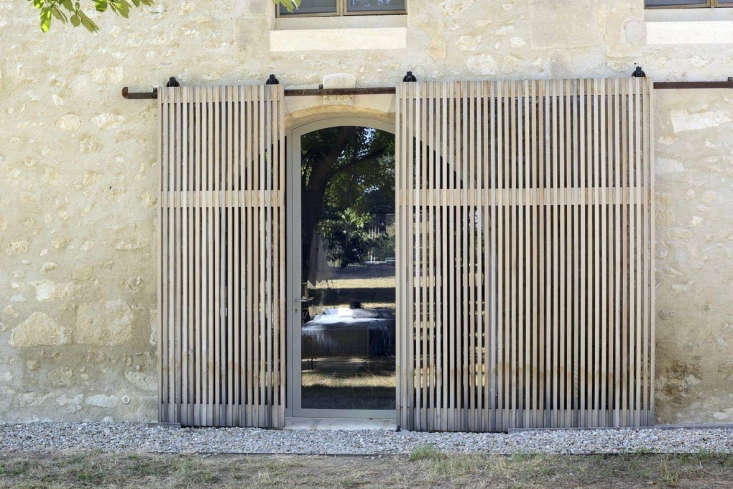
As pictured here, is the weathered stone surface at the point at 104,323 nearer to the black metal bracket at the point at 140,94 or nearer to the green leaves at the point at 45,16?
the black metal bracket at the point at 140,94

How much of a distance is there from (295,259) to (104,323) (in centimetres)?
158

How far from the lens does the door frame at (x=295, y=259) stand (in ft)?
22.3

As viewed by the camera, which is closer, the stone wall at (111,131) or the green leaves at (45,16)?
the green leaves at (45,16)

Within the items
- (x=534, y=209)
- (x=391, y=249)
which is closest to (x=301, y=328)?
(x=391, y=249)

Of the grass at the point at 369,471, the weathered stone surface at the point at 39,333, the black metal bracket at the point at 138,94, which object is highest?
the black metal bracket at the point at 138,94

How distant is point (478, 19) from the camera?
21.2 ft

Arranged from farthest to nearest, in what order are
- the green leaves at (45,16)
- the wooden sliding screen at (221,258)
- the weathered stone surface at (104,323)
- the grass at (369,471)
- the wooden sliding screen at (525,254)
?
the weathered stone surface at (104,323), the wooden sliding screen at (221,258), the wooden sliding screen at (525,254), the grass at (369,471), the green leaves at (45,16)

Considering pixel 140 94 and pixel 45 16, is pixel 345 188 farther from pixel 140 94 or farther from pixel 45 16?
pixel 45 16

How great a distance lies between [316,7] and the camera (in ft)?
22.0

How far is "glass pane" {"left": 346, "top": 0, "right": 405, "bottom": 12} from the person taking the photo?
664cm

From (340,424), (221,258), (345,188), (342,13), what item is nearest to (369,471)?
(340,424)

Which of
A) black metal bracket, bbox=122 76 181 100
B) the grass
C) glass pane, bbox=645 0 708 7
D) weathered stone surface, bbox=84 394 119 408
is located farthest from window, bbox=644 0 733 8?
weathered stone surface, bbox=84 394 119 408

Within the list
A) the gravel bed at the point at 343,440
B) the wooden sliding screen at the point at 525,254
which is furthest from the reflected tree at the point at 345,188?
the gravel bed at the point at 343,440

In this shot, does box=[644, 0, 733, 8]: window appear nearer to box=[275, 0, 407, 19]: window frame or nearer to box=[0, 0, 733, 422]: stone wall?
box=[0, 0, 733, 422]: stone wall
